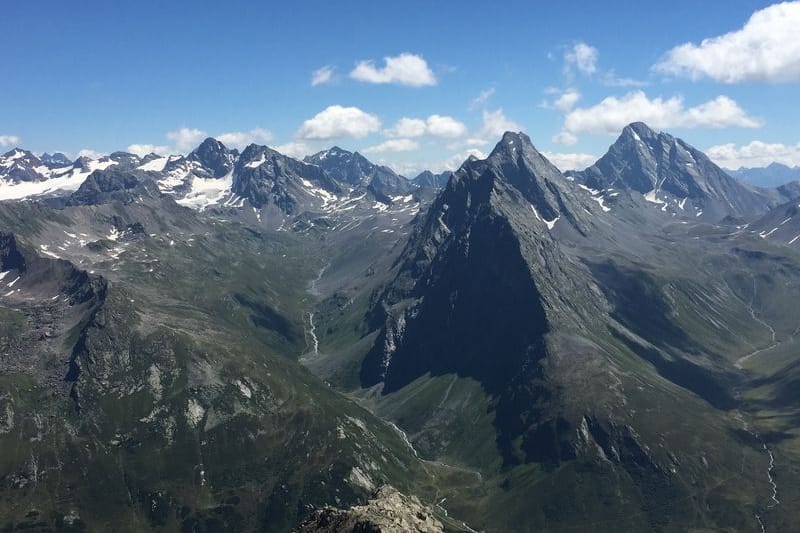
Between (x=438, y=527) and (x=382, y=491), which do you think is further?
(x=382, y=491)

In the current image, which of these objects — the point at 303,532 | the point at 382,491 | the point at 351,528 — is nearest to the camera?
the point at 351,528

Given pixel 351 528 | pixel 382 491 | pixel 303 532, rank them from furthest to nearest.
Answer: pixel 382 491 → pixel 303 532 → pixel 351 528

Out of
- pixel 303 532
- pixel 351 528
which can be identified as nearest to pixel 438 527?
pixel 351 528

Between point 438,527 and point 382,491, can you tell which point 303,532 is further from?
point 438,527

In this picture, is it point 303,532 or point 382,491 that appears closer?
point 303,532
